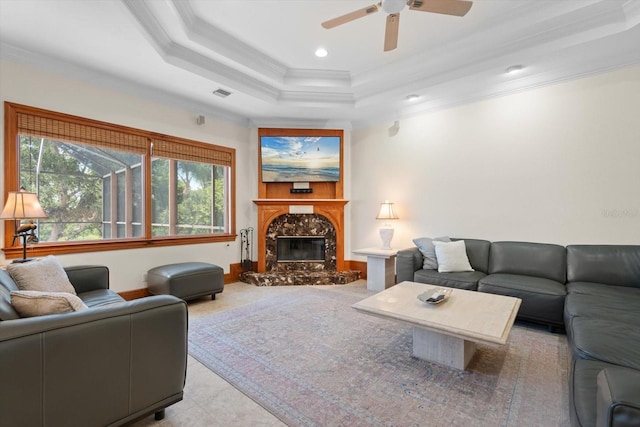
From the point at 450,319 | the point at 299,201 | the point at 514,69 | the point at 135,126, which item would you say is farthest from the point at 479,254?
the point at 135,126

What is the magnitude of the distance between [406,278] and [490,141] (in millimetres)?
2219

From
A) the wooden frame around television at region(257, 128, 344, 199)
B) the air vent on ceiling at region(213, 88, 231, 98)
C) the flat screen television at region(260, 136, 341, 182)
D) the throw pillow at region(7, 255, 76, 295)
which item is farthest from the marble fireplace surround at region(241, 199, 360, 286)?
the throw pillow at region(7, 255, 76, 295)

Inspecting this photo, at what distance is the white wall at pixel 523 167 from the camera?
3281mm

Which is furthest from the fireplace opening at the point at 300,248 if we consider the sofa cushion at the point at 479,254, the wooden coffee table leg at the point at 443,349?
the wooden coffee table leg at the point at 443,349

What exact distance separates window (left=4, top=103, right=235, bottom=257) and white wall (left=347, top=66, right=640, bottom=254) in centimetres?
285

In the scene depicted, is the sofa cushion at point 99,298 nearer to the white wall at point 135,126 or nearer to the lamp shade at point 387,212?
the white wall at point 135,126

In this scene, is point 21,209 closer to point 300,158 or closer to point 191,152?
point 191,152

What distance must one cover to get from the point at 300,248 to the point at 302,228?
381 millimetres

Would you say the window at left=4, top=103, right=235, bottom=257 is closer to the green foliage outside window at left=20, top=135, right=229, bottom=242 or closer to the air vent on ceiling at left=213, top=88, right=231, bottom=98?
the green foliage outside window at left=20, top=135, right=229, bottom=242

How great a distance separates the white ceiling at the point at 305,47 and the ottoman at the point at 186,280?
7.70ft

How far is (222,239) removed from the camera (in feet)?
16.2

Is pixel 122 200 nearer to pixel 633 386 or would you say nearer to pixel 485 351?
pixel 485 351

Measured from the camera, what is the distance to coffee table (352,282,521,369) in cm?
195

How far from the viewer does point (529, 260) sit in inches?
139
